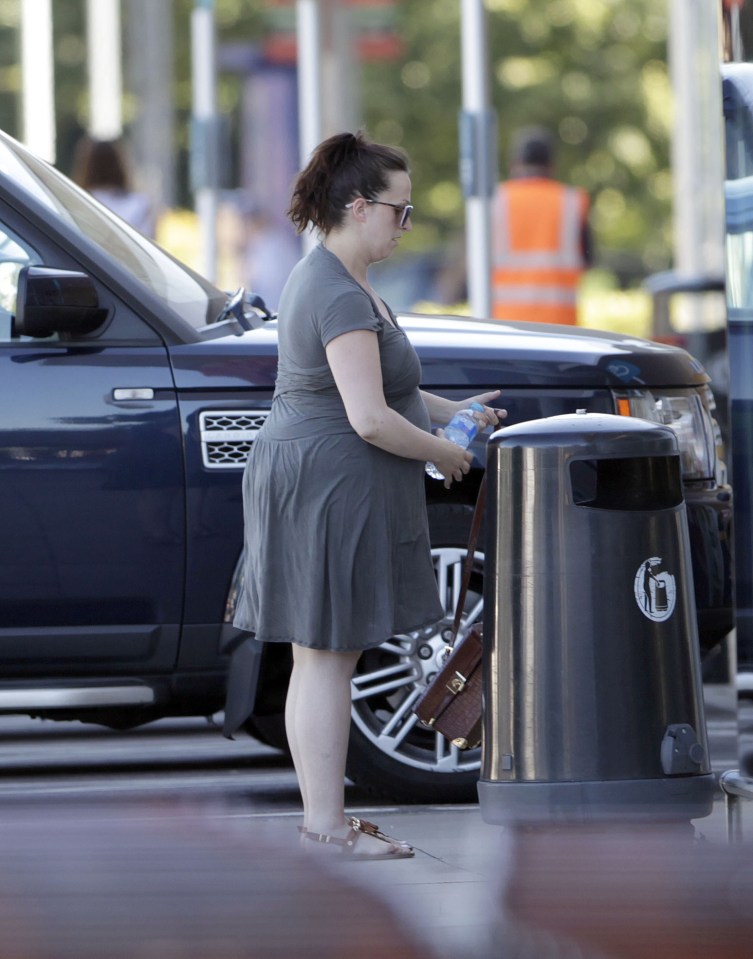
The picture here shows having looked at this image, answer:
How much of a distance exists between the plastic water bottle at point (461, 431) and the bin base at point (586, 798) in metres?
0.76

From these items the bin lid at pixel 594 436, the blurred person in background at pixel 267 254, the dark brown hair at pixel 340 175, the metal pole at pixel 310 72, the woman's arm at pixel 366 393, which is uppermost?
the metal pole at pixel 310 72

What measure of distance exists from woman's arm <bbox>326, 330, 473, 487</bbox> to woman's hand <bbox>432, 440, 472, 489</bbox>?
0.26 ft

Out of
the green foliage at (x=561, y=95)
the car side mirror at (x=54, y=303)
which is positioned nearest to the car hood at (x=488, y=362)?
the car side mirror at (x=54, y=303)

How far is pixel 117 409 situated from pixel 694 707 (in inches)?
68.2

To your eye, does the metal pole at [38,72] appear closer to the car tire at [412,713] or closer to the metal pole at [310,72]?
the metal pole at [310,72]

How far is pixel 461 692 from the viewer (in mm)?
4438

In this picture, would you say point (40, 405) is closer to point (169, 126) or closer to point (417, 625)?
point (417, 625)

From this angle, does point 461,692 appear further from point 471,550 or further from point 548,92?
point 548,92

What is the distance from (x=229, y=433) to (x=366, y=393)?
0.96m

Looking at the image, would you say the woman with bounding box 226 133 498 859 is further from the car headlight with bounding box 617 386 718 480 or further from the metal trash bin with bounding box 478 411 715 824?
the car headlight with bounding box 617 386 718 480

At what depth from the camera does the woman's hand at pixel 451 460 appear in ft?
13.8

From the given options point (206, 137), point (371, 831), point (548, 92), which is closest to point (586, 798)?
point (371, 831)

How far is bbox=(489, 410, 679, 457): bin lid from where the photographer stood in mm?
4004

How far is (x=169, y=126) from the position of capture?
28.6 m
